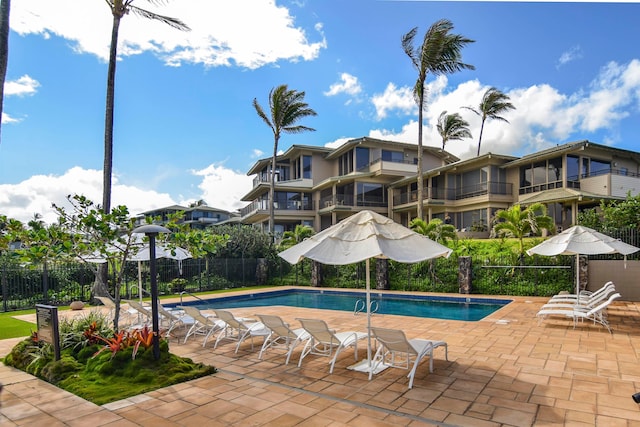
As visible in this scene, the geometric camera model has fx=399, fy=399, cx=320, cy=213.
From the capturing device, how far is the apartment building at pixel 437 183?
22.7 m

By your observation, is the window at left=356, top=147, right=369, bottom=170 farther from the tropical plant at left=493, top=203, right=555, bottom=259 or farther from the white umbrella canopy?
the white umbrella canopy

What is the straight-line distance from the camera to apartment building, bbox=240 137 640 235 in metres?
22.7

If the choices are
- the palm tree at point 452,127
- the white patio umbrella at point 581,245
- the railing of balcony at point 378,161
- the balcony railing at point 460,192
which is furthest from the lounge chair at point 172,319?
the palm tree at point 452,127

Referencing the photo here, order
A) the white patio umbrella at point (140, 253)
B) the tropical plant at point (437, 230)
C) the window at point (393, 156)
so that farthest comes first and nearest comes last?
the window at point (393, 156) < the tropical plant at point (437, 230) < the white patio umbrella at point (140, 253)

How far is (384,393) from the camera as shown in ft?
16.3

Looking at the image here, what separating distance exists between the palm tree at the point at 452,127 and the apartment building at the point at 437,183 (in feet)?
9.82

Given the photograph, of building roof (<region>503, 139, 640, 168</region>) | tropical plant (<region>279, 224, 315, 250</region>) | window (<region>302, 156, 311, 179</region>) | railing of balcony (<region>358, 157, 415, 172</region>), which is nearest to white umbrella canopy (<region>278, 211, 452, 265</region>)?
tropical plant (<region>279, 224, 315, 250</region>)

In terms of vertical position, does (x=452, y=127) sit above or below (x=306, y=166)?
above

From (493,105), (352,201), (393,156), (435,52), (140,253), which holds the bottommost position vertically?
(140,253)

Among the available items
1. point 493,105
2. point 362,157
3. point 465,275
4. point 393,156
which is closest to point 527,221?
point 465,275

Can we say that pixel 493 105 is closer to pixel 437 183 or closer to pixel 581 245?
pixel 437 183

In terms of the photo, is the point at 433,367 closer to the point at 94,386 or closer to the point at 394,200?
the point at 94,386

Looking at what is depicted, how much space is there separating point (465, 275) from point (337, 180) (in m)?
15.9

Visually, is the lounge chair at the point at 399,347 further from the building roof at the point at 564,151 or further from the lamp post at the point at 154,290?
the building roof at the point at 564,151
